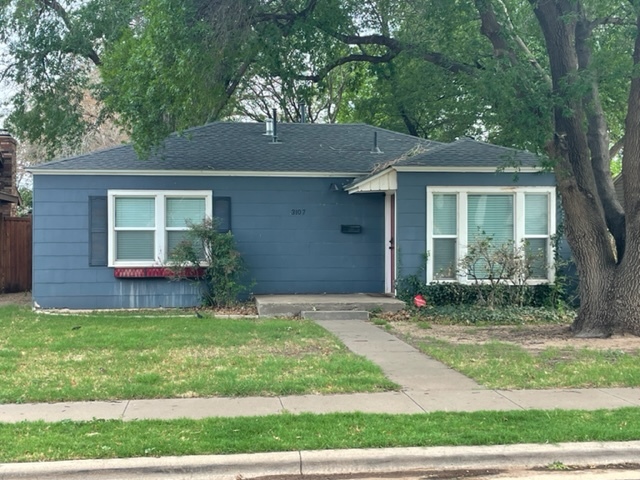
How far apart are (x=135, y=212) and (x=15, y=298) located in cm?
516

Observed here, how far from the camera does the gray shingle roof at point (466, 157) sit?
557 inches

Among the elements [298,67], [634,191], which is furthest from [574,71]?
[298,67]

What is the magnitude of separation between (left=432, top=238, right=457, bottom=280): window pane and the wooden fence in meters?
12.3

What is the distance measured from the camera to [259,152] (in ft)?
51.8

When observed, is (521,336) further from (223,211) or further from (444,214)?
(223,211)

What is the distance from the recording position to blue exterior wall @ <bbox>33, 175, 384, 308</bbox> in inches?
571

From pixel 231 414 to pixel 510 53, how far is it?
798cm

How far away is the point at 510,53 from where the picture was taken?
444 inches

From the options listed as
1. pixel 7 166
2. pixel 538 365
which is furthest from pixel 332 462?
pixel 7 166

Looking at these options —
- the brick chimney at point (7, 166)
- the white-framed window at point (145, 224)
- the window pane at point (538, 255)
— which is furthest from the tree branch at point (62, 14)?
the window pane at point (538, 255)

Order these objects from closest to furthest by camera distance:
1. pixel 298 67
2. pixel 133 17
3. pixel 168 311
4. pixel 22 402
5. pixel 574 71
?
pixel 22 402 → pixel 574 71 → pixel 298 67 → pixel 168 311 → pixel 133 17

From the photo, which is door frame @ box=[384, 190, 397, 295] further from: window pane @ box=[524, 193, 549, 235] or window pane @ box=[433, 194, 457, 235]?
window pane @ box=[524, 193, 549, 235]

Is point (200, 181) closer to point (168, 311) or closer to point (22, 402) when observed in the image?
point (168, 311)

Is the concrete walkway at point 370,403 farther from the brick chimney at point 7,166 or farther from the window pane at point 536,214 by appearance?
the brick chimney at point 7,166
